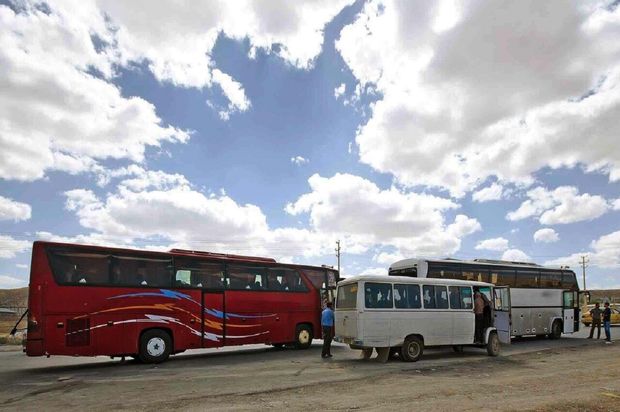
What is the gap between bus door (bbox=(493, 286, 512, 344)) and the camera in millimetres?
17359

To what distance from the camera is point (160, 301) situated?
1606 cm

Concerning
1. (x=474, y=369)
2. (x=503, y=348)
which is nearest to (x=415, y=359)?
(x=474, y=369)

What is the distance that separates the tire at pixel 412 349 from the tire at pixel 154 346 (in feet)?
24.6

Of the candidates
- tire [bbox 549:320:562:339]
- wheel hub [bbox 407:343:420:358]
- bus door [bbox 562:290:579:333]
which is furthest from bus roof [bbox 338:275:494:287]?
bus door [bbox 562:290:579:333]

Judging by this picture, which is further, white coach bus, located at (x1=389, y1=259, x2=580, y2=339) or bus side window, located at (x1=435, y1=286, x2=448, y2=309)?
white coach bus, located at (x1=389, y1=259, x2=580, y2=339)

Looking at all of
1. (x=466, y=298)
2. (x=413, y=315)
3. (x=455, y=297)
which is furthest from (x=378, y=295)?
(x=466, y=298)

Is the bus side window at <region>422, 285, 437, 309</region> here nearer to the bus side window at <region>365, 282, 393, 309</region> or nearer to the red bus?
the bus side window at <region>365, 282, 393, 309</region>

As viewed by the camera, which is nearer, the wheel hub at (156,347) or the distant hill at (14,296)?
the wheel hub at (156,347)

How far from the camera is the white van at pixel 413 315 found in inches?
586

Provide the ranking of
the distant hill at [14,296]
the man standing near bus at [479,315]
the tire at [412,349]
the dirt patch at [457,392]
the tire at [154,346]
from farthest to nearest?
the distant hill at [14,296]
the man standing near bus at [479,315]
the tire at [154,346]
the tire at [412,349]
the dirt patch at [457,392]

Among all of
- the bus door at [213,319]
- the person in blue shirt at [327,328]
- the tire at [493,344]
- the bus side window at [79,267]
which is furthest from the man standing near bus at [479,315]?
the bus side window at [79,267]

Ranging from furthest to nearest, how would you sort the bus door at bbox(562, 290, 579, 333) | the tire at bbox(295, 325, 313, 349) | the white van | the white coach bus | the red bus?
the bus door at bbox(562, 290, 579, 333)
the white coach bus
the tire at bbox(295, 325, 313, 349)
the white van
the red bus

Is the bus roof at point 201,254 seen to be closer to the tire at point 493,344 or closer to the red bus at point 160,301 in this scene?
the red bus at point 160,301

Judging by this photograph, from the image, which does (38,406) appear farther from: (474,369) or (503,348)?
(503,348)
